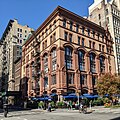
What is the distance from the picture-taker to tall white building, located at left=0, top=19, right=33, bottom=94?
86.3m

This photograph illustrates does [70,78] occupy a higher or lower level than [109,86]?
higher

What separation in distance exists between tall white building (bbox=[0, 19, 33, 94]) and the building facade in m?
26.2

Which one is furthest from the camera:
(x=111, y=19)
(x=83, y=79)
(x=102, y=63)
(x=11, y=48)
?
(x=11, y=48)

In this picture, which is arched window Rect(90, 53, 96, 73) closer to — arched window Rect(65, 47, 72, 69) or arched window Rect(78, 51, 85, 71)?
arched window Rect(78, 51, 85, 71)

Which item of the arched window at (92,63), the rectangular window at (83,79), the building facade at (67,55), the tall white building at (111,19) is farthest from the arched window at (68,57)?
the tall white building at (111,19)

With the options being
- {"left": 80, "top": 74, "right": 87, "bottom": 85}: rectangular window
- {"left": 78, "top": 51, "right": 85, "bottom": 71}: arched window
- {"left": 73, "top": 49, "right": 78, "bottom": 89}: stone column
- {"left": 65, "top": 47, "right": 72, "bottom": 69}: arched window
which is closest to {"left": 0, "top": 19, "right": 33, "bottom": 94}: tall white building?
{"left": 78, "top": 51, "right": 85, "bottom": 71}: arched window

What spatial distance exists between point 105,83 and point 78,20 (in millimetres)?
22840

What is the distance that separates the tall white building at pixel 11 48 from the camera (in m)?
86.3

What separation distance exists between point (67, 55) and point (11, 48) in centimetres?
4735

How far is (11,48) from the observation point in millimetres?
87625

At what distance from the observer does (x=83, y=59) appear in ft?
170

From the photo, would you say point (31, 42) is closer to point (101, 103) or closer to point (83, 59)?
point (83, 59)

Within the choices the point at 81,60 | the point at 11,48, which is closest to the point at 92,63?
the point at 81,60

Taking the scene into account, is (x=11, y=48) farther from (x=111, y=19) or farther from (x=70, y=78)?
(x=70, y=78)
